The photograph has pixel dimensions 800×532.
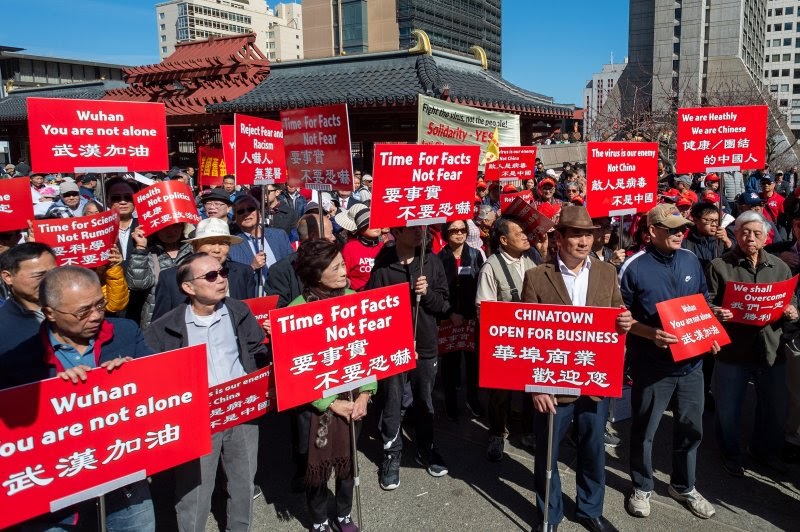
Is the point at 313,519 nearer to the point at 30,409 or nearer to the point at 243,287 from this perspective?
the point at 243,287

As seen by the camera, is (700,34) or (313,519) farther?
(700,34)

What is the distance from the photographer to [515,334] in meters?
3.48

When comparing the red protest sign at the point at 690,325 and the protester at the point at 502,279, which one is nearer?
the red protest sign at the point at 690,325

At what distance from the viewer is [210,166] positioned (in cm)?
1056

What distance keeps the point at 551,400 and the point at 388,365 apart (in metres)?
0.97

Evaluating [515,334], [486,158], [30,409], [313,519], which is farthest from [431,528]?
[486,158]

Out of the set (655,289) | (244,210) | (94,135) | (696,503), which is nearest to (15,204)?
(94,135)

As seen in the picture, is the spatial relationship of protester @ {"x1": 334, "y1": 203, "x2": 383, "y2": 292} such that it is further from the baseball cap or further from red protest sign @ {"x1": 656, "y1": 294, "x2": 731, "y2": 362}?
red protest sign @ {"x1": 656, "y1": 294, "x2": 731, "y2": 362}

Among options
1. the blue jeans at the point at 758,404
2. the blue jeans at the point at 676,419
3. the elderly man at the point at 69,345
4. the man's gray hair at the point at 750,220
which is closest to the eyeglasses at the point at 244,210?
the elderly man at the point at 69,345

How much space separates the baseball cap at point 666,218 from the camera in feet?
12.5

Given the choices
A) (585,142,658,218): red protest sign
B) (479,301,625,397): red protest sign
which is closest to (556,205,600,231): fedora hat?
(479,301,625,397): red protest sign

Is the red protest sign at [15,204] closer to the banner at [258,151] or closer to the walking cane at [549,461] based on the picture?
the banner at [258,151]

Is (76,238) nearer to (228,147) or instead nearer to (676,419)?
(228,147)

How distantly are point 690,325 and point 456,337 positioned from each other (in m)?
2.09
